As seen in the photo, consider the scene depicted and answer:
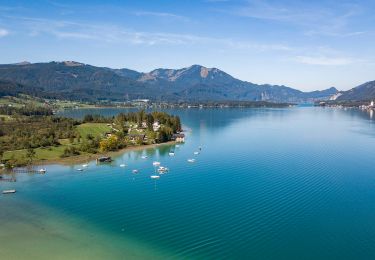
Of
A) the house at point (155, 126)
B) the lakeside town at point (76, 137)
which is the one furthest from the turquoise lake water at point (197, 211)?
the house at point (155, 126)

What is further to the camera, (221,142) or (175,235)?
(221,142)

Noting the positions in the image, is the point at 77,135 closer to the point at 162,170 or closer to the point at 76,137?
the point at 76,137

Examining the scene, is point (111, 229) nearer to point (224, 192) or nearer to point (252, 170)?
point (224, 192)

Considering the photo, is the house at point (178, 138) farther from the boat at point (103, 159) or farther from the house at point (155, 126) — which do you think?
the boat at point (103, 159)

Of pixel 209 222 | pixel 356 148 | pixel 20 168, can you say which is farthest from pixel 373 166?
pixel 20 168

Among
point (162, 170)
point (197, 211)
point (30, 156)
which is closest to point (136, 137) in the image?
point (30, 156)

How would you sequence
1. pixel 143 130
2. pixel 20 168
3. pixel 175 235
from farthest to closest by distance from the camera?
pixel 143 130 < pixel 20 168 < pixel 175 235

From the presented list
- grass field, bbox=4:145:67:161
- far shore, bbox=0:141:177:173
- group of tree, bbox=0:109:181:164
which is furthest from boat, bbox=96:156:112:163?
grass field, bbox=4:145:67:161
